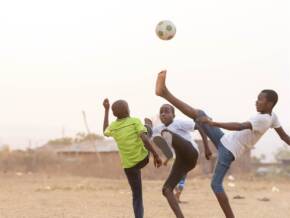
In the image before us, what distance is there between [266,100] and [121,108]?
1.83 m

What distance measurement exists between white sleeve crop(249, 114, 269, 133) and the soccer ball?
2.52 metres

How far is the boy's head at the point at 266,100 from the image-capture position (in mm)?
6008

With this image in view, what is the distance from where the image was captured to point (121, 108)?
6.75m

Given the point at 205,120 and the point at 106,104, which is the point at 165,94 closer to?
the point at 205,120

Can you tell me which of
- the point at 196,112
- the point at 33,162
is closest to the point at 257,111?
the point at 196,112

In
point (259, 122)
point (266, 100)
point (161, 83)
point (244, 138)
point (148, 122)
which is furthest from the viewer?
point (148, 122)

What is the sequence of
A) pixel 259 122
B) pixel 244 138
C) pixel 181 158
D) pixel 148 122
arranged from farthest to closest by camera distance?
pixel 148 122
pixel 181 158
pixel 244 138
pixel 259 122

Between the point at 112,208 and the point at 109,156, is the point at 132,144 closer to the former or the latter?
the point at 112,208

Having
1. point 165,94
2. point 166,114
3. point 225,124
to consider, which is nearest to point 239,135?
point 225,124

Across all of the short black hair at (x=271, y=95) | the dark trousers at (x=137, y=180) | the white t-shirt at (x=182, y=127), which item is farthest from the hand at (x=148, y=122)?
the short black hair at (x=271, y=95)

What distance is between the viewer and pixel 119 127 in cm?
675

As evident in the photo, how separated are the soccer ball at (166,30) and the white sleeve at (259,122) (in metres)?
2.52

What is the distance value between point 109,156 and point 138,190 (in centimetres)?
2806

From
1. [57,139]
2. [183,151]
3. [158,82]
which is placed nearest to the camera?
[158,82]
